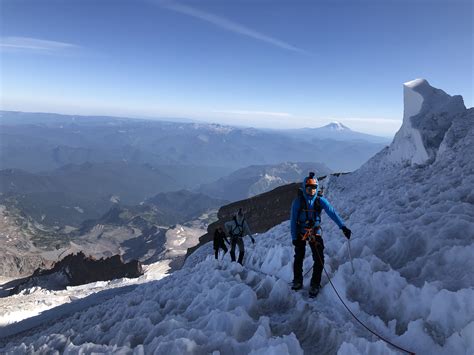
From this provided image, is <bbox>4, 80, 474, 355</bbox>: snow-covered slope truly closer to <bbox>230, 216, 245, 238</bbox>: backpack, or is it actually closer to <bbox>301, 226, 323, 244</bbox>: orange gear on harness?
<bbox>301, 226, 323, 244</bbox>: orange gear on harness

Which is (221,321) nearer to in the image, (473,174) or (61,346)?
(61,346)

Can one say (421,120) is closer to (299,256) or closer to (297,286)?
(299,256)

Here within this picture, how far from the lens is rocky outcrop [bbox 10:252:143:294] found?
74.5 m

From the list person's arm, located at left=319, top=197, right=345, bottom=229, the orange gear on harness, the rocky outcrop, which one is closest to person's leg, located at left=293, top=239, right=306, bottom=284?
the orange gear on harness

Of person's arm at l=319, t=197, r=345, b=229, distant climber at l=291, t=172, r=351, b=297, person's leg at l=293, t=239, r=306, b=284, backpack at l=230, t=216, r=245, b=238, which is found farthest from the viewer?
backpack at l=230, t=216, r=245, b=238

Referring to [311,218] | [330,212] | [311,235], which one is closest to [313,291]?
[311,235]

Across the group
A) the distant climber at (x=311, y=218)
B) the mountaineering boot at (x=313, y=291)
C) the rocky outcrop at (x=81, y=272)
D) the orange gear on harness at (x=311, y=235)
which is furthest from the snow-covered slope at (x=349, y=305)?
the rocky outcrop at (x=81, y=272)

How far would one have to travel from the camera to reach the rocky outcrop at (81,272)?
244ft

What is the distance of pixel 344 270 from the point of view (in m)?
10.0

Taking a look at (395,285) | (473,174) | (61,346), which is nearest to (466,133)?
(473,174)

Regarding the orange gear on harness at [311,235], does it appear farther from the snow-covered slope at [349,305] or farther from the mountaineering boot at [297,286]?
the mountaineering boot at [297,286]

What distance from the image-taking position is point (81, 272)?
79312mm

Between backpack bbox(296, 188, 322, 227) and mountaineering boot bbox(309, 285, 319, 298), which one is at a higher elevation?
backpack bbox(296, 188, 322, 227)

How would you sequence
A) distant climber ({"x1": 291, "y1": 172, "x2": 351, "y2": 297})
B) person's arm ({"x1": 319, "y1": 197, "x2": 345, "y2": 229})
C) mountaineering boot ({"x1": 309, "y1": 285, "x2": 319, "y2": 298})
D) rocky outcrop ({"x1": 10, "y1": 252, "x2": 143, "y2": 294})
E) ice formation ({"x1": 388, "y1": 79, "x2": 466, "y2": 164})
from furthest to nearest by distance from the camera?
rocky outcrop ({"x1": 10, "y1": 252, "x2": 143, "y2": 294})
ice formation ({"x1": 388, "y1": 79, "x2": 466, "y2": 164})
mountaineering boot ({"x1": 309, "y1": 285, "x2": 319, "y2": 298})
distant climber ({"x1": 291, "y1": 172, "x2": 351, "y2": 297})
person's arm ({"x1": 319, "y1": 197, "x2": 345, "y2": 229})
